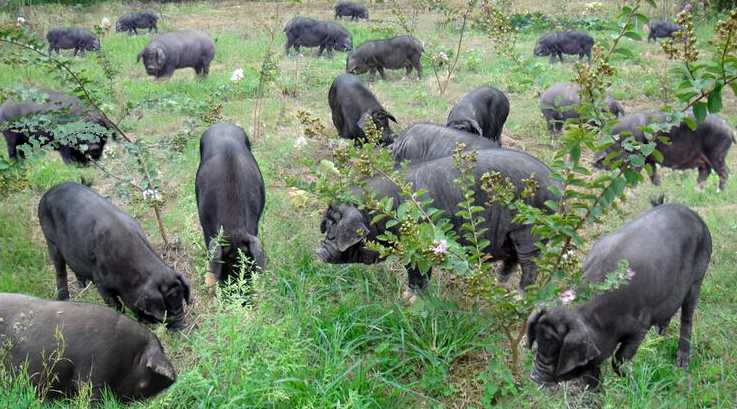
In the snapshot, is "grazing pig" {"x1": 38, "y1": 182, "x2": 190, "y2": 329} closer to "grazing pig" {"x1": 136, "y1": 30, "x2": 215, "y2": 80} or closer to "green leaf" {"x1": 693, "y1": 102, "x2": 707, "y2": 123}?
"green leaf" {"x1": 693, "y1": 102, "x2": 707, "y2": 123}

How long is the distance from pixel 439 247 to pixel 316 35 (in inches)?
619

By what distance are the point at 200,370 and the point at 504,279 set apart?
2.77m

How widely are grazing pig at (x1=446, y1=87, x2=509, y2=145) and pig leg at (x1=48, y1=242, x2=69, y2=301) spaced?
14.3 feet

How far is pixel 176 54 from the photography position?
14.6 m

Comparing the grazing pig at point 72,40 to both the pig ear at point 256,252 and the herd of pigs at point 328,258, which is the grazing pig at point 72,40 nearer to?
the herd of pigs at point 328,258

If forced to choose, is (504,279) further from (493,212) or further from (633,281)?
(633,281)

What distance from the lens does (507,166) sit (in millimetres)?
5242

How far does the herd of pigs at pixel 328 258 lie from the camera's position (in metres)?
4.05

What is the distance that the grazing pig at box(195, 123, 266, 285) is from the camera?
5426 mm

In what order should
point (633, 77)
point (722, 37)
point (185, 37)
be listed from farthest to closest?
1. point (185, 37)
2. point (633, 77)
3. point (722, 37)

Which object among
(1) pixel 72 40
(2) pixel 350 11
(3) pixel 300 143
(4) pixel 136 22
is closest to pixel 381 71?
(3) pixel 300 143

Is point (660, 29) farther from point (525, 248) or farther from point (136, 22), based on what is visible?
point (525, 248)

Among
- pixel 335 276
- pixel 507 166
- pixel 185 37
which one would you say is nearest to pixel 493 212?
pixel 507 166

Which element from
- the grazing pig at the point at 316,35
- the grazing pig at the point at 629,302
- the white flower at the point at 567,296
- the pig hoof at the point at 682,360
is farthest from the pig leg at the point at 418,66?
the white flower at the point at 567,296
